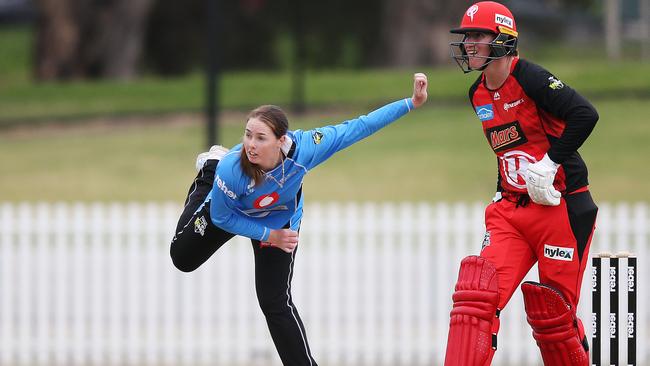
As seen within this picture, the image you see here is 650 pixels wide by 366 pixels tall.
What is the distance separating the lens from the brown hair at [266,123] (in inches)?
221

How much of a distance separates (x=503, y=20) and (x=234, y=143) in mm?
10184

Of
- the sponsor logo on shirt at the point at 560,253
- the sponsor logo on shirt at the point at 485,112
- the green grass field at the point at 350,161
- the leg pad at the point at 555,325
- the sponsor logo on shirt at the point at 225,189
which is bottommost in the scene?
the leg pad at the point at 555,325

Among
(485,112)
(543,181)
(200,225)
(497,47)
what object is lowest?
(200,225)

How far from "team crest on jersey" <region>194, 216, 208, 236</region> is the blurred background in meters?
2.67

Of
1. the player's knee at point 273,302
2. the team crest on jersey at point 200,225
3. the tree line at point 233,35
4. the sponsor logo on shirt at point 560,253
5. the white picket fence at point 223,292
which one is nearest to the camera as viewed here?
the sponsor logo on shirt at point 560,253

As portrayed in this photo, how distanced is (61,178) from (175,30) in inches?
393

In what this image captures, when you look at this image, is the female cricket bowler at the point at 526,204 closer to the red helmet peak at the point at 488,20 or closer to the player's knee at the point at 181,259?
the red helmet peak at the point at 488,20

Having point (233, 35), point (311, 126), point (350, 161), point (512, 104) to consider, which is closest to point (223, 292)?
point (512, 104)

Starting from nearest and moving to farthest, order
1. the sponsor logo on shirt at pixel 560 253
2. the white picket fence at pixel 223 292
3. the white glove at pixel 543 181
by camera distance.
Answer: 1. the white glove at pixel 543 181
2. the sponsor logo on shirt at pixel 560 253
3. the white picket fence at pixel 223 292

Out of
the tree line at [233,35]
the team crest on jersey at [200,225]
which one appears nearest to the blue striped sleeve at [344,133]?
the team crest on jersey at [200,225]

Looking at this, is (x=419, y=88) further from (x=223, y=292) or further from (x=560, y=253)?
(x=223, y=292)

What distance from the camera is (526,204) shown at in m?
5.83

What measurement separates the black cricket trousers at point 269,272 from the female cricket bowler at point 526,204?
2.66ft

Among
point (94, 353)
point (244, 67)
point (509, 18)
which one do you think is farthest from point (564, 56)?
point (509, 18)
